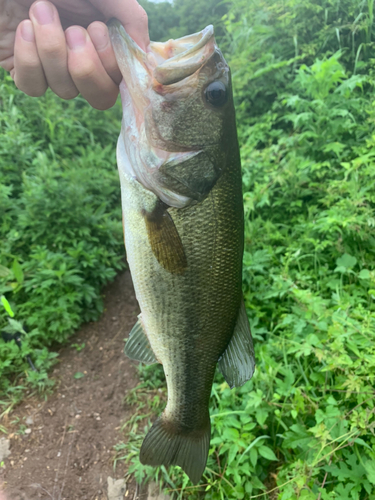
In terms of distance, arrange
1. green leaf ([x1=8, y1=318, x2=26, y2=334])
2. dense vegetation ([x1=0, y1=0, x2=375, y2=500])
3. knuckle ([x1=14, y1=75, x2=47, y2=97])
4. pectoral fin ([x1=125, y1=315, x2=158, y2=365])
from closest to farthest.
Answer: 1. knuckle ([x1=14, y1=75, x2=47, y2=97])
2. pectoral fin ([x1=125, y1=315, x2=158, y2=365])
3. dense vegetation ([x1=0, y1=0, x2=375, y2=500])
4. green leaf ([x1=8, y1=318, x2=26, y2=334])

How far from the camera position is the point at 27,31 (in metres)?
1.15

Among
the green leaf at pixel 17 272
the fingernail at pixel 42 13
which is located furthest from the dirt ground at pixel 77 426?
the fingernail at pixel 42 13

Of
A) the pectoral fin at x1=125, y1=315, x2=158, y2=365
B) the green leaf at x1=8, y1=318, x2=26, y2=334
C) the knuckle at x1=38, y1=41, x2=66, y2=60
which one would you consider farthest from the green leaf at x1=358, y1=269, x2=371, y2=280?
the green leaf at x1=8, y1=318, x2=26, y2=334

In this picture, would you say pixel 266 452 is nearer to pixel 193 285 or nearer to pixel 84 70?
pixel 193 285

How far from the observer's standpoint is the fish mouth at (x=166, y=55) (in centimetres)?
106

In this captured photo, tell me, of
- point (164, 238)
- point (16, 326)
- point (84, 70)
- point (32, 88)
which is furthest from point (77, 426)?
point (84, 70)

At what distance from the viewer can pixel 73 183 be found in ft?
11.4

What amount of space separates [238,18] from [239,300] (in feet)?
19.7

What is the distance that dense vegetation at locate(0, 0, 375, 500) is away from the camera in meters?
1.69

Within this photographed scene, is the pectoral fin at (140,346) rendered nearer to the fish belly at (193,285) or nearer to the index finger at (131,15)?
the fish belly at (193,285)

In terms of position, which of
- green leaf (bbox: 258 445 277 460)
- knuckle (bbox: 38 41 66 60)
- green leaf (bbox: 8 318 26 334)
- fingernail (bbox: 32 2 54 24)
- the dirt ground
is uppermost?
fingernail (bbox: 32 2 54 24)

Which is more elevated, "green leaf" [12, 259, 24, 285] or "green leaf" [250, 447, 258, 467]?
"green leaf" [12, 259, 24, 285]

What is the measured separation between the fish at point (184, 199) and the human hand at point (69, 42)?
78mm

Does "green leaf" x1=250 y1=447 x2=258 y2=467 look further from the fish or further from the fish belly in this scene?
the fish
